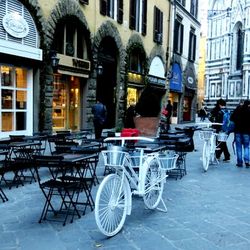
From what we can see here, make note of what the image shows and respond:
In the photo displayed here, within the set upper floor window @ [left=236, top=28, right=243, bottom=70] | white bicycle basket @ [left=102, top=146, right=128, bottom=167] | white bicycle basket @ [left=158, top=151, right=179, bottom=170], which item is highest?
upper floor window @ [left=236, top=28, right=243, bottom=70]

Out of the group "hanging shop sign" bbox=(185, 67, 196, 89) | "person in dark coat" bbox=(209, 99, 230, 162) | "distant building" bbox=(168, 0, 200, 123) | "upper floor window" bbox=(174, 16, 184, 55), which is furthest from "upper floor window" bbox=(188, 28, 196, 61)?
"person in dark coat" bbox=(209, 99, 230, 162)

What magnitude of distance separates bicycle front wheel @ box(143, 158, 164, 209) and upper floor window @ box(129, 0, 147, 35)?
55.8 feet

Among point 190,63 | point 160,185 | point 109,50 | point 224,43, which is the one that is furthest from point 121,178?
point 224,43

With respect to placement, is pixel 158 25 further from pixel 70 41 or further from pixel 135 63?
pixel 70 41

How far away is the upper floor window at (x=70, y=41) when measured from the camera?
1612 cm

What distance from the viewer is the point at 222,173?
9.31 meters

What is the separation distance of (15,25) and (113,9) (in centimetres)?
734

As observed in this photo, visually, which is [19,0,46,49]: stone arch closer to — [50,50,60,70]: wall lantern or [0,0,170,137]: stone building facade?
[0,0,170,137]: stone building facade

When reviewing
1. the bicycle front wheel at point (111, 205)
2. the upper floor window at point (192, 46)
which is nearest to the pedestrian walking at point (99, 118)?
the bicycle front wheel at point (111, 205)

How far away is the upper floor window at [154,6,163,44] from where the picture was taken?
25.3m

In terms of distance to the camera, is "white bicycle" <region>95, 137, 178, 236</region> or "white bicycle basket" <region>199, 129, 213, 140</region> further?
"white bicycle basket" <region>199, 129, 213, 140</region>

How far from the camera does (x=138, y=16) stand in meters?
22.8

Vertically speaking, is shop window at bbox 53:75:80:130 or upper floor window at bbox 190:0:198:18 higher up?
upper floor window at bbox 190:0:198:18

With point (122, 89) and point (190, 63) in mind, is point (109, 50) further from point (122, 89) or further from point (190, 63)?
point (190, 63)
